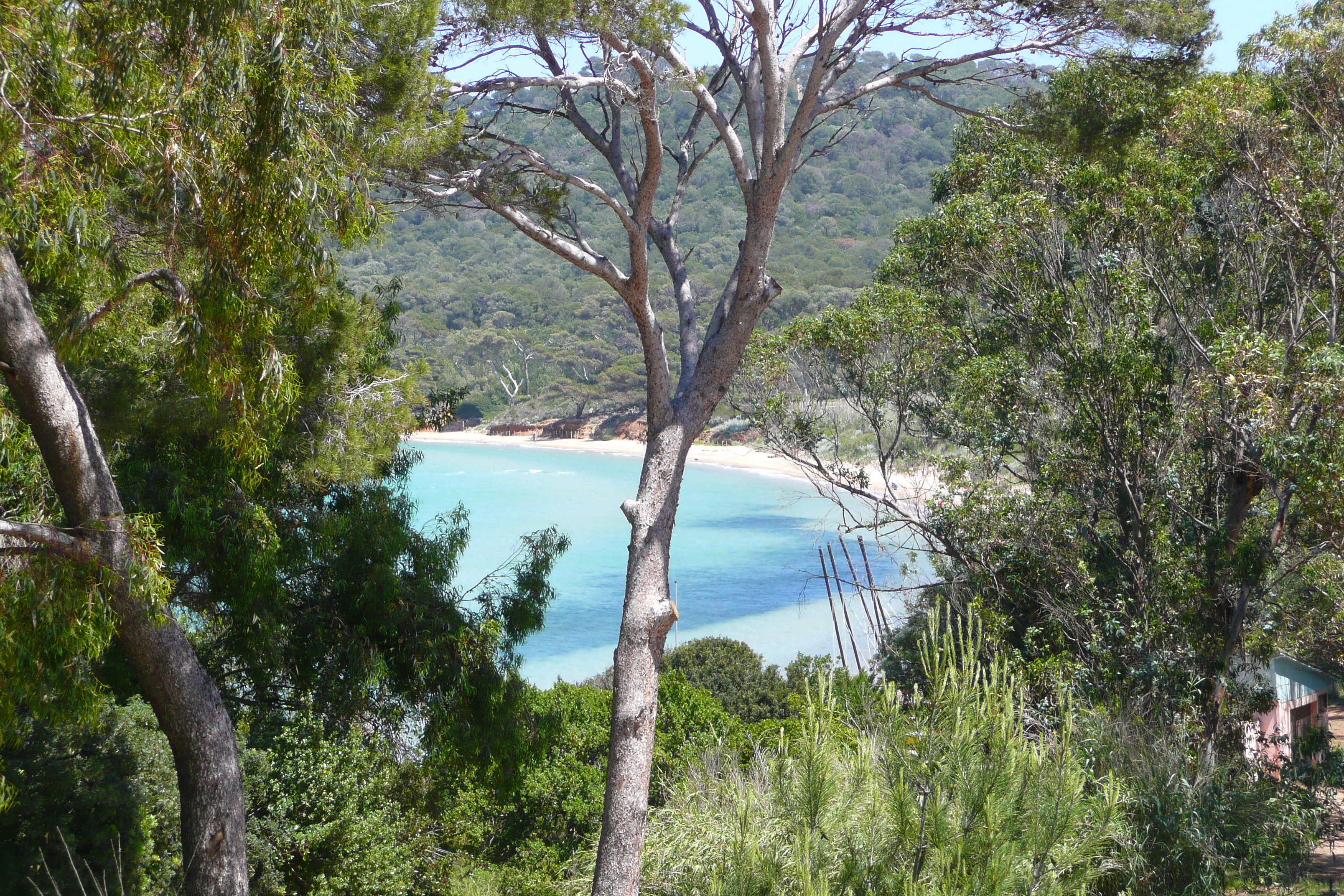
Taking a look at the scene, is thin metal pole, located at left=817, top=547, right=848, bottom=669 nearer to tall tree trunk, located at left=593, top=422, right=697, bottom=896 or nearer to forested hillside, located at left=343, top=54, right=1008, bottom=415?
tall tree trunk, located at left=593, top=422, right=697, bottom=896

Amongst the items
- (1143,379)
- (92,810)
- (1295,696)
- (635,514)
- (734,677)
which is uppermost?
(1143,379)

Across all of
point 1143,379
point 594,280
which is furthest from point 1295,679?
point 594,280

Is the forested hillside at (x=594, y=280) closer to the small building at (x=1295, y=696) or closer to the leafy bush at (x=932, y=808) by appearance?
the small building at (x=1295, y=696)

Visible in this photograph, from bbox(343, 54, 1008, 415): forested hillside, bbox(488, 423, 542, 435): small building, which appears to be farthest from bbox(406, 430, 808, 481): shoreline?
bbox(343, 54, 1008, 415): forested hillside

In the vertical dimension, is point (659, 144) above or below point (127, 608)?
above

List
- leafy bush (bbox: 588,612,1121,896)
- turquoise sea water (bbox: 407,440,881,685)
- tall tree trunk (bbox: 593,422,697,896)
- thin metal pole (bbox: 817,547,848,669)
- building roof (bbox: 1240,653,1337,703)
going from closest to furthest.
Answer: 1. leafy bush (bbox: 588,612,1121,896)
2. tall tree trunk (bbox: 593,422,697,896)
3. building roof (bbox: 1240,653,1337,703)
4. thin metal pole (bbox: 817,547,848,669)
5. turquoise sea water (bbox: 407,440,881,685)

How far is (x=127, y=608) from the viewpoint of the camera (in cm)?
373

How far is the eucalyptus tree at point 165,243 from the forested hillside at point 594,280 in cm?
3332

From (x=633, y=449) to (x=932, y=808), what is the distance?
41547 millimetres

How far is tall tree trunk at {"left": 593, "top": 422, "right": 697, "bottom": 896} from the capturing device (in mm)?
4617

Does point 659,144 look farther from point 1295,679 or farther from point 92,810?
point 1295,679

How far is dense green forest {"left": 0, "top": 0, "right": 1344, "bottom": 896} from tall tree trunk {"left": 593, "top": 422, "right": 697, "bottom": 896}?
164mm

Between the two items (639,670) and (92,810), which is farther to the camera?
(639,670)

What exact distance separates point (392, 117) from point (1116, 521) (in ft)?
20.6
